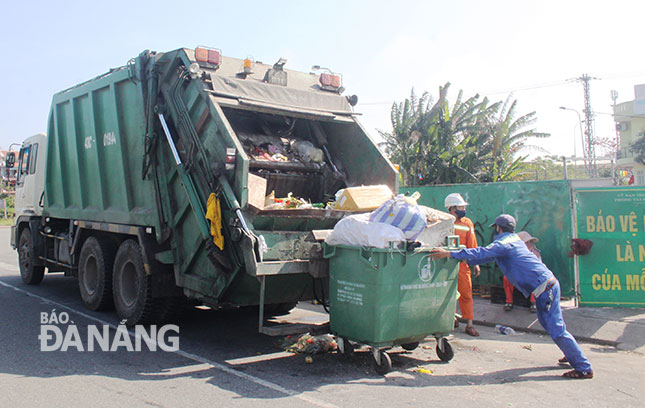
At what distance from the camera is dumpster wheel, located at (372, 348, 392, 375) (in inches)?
173

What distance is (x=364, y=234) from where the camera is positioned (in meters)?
4.46

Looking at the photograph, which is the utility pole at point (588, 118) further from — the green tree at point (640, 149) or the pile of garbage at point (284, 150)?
the pile of garbage at point (284, 150)

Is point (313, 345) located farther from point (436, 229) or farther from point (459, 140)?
point (459, 140)

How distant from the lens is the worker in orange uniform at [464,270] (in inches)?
238

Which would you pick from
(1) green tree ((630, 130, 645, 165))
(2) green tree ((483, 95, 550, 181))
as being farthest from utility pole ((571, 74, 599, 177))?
(2) green tree ((483, 95, 550, 181))

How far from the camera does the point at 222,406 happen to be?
148 inches

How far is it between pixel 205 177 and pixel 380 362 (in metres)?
2.26

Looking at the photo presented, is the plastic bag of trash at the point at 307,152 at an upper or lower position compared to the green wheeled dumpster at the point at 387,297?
upper

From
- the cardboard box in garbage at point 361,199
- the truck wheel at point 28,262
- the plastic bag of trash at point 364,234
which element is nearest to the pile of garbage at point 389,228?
the plastic bag of trash at point 364,234

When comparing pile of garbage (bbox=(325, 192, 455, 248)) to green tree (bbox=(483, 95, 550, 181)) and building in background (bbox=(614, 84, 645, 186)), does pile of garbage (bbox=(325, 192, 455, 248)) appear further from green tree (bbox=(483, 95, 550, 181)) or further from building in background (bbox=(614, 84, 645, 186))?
building in background (bbox=(614, 84, 645, 186))

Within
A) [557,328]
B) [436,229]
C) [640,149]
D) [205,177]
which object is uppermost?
[640,149]

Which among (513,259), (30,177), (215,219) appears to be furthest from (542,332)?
(30,177)

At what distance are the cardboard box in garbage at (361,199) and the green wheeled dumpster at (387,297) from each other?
27.2 inches

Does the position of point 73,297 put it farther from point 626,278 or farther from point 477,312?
point 626,278
